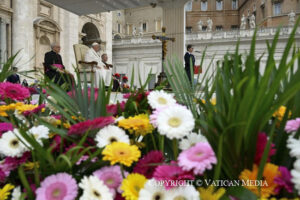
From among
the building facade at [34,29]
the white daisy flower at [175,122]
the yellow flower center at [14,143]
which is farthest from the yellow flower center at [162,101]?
the building facade at [34,29]

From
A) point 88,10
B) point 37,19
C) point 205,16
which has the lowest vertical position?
point 88,10

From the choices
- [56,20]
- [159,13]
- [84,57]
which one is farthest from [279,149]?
[159,13]

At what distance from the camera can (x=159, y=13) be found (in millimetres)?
36312

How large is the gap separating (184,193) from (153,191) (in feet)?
0.17

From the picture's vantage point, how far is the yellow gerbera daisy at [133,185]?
0.48 meters

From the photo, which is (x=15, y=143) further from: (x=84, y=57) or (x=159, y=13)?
(x=159, y=13)

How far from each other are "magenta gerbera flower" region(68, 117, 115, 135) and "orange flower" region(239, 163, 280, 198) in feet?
0.91

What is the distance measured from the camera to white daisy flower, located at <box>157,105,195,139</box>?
51cm

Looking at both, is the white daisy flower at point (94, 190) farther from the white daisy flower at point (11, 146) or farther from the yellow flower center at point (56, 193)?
the white daisy flower at point (11, 146)

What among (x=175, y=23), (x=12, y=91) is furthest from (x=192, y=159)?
(x=175, y=23)

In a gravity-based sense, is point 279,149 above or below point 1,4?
below

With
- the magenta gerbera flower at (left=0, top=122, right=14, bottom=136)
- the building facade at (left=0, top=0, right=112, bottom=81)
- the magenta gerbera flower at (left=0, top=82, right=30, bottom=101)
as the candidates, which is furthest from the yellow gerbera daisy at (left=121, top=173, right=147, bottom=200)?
the building facade at (left=0, top=0, right=112, bottom=81)

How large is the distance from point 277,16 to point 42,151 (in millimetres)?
31242

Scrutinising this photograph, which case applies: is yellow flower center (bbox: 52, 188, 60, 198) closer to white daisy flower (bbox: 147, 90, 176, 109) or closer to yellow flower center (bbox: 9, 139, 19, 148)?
yellow flower center (bbox: 9, 139, 19, 148)
